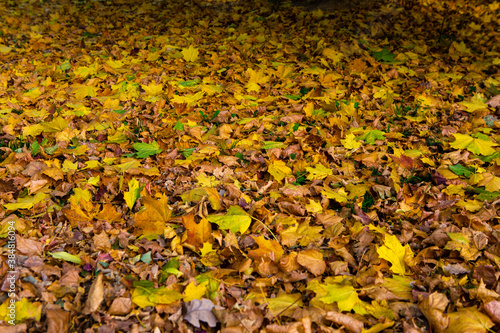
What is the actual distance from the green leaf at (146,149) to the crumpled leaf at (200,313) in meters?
1.29

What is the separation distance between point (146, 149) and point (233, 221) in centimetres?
103

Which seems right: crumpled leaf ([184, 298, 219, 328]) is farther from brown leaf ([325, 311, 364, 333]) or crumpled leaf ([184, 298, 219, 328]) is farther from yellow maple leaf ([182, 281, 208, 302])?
brown leaf ([325, 311, 364, 333])

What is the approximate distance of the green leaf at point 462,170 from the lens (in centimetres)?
236

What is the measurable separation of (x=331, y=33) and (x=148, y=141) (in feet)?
11.0

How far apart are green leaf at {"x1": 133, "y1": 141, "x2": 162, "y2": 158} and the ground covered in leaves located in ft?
0.05

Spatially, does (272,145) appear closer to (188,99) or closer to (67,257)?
(188,99)

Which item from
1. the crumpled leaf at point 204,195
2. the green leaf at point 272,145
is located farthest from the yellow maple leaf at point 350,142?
the crumpled leaf at point 204,195

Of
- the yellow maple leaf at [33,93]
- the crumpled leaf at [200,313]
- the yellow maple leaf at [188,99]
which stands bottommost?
the crumpled leaf at [200,313]

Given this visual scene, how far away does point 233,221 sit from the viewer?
6.31 ft

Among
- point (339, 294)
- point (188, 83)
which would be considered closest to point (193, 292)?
point (339, 294)

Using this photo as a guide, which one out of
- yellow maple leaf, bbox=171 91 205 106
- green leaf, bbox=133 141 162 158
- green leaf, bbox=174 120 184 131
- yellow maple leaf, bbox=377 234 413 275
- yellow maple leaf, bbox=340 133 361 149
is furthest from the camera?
yellow maple leaf, bbox=171 91 205 106

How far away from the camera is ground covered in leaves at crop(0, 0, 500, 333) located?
1531 millimetres

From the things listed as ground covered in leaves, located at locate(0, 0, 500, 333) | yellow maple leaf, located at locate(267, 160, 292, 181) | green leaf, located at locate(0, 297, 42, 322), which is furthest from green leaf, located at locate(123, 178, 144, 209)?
yellow maple leaf, located at locate(267, 160, 292, 181)

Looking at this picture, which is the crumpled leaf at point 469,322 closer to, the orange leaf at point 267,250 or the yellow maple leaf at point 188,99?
the orange leaf at point 267,250
